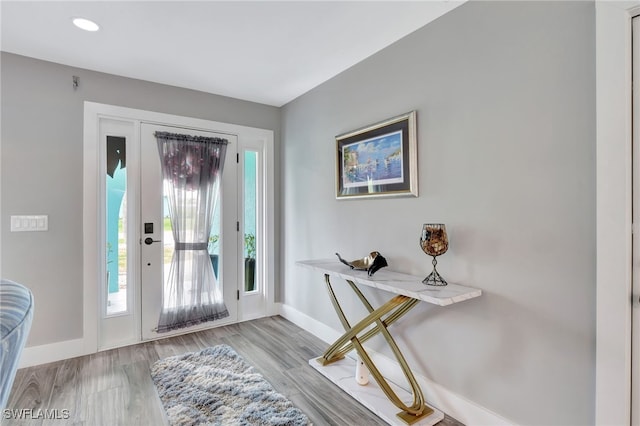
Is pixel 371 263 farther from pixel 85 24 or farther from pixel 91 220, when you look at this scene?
pixel 85 24

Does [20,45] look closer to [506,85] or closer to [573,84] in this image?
[506,85]

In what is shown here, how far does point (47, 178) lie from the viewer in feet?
8.58

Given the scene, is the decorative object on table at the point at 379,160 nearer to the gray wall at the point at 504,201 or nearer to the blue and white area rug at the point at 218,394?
the gray wall at the point at 504,201

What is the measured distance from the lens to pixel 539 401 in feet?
5.13

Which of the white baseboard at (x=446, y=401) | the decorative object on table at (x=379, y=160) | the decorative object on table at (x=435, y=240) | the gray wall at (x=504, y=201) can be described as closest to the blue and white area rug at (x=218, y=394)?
the white baseboard at (x=446, y=401)

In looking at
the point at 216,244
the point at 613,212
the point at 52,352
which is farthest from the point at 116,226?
A: the point at 613,212

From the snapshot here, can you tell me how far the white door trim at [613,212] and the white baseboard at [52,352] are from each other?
11.8ft

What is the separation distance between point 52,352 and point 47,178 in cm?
146

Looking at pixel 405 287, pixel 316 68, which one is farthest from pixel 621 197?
pixel 316 68

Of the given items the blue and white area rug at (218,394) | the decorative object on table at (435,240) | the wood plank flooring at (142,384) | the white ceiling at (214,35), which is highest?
the white ceiling at (214,35)

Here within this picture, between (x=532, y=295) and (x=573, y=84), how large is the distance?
1039 millimetres

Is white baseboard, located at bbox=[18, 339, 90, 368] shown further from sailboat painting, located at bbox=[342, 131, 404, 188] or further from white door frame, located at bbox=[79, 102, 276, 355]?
sailboat painting, located at bbox=[342, 131, 404, 188]

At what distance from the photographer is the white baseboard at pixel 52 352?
254cm

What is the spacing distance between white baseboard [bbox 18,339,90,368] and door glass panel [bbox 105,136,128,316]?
0.33 m
